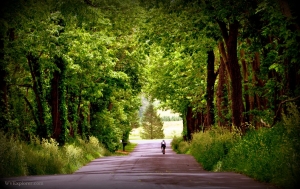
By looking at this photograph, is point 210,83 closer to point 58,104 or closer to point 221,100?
point 221,100

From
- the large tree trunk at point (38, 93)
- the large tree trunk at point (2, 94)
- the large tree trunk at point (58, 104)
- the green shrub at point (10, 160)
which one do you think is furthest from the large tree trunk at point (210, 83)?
the green shrub at point (10, 160)

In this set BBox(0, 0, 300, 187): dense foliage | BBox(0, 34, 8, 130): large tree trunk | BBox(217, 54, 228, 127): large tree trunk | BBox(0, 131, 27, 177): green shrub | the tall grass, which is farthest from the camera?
BBox(217, 54, 228, 127): large tree trunk

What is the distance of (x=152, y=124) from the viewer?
16812 cm

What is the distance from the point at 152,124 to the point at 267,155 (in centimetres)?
15321

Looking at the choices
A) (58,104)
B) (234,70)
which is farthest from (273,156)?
(58,104)

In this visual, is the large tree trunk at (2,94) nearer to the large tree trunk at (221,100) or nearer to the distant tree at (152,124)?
the large tree trunk at (221,100)

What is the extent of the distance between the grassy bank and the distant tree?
143 m

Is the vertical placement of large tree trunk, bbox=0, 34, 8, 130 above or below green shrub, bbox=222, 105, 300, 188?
above

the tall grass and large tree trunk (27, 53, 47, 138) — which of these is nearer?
the tall grass

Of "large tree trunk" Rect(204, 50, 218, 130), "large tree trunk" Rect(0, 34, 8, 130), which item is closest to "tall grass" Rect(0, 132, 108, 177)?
"large tree trunk" Rect(0, 34, 8, 130)

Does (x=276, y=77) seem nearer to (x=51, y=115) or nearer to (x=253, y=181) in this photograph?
(x=253, y=181)

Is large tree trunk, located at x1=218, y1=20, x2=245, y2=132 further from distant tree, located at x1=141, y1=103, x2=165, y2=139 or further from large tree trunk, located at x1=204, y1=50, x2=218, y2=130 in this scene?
distant tree, located at x1=141, y1=103, x2=165, y2=139

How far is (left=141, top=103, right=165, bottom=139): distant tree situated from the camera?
166750 mm

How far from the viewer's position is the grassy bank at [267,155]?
488 inches
